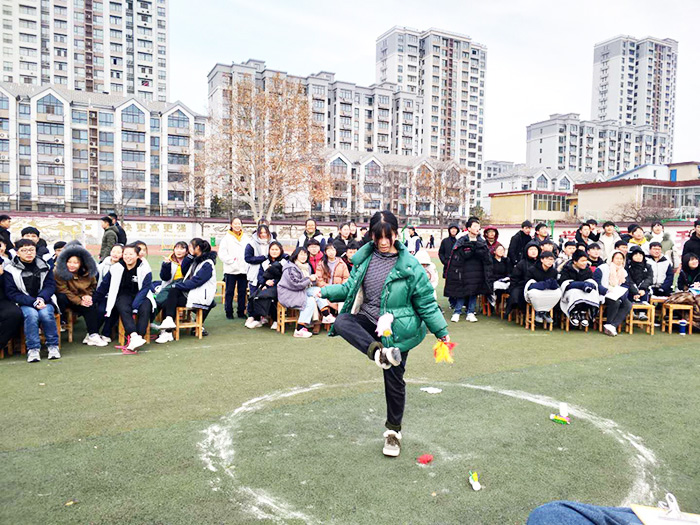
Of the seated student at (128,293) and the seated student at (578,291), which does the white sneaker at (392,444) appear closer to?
the seated student at (128,293)

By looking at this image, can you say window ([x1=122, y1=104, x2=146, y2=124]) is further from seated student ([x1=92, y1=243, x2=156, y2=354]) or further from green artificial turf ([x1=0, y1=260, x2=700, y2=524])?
green artificial turf ([x1=0, y1=260, x2=700, y2=524])

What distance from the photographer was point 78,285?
7348 millimetres

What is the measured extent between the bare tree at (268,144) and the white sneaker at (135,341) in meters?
24.9

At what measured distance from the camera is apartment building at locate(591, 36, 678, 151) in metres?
128

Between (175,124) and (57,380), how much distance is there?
64053 mm

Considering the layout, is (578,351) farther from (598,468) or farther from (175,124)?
(175,124)

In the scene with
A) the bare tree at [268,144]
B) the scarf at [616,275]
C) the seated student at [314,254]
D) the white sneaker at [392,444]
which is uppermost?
the bare tree at [268,144]

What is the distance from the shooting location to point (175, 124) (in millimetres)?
64250

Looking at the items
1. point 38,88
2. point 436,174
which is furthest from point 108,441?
point 38,88

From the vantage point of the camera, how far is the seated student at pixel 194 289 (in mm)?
7801

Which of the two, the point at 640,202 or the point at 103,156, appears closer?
the point at 640,202

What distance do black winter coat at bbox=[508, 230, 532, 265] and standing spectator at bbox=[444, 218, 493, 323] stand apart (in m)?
0.75

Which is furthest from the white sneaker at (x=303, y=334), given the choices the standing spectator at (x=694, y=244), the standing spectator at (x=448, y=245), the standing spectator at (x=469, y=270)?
the standing spectator at (x=694, y=244)

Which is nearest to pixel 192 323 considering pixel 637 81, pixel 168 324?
pixel 168 324
